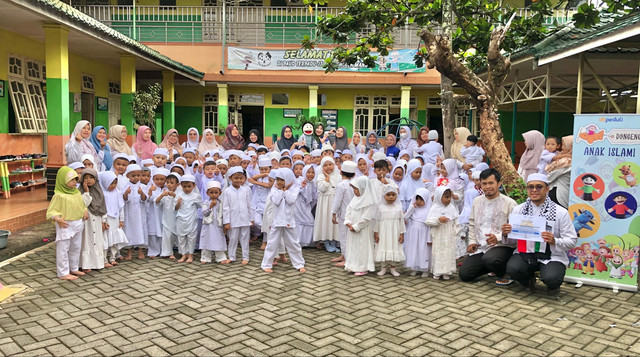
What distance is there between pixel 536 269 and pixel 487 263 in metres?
0.50

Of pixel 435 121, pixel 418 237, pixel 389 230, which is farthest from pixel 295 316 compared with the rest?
pixel 435 121

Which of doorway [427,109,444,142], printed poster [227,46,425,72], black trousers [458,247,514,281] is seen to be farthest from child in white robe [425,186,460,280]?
doorway [427,109,444,142]

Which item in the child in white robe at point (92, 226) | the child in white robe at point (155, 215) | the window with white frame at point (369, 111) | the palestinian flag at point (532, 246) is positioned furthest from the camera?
the window with white frame at point (369, 111)

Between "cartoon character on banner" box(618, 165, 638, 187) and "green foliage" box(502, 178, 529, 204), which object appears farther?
"green foliage" box(502, 178, 529, 204)

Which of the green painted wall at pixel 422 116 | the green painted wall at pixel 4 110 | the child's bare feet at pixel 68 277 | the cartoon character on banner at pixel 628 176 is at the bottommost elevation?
the child's bare feet at pixel 68 277

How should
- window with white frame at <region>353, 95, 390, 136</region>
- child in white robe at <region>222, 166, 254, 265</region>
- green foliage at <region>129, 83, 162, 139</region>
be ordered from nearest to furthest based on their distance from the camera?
1. child in white robe at <region>222, 166, 254, 265</region>
2. green foliage at <region>129, 83, 162, 139</region>
3. window with white frame at <region>353, 95, 390, 136</region>

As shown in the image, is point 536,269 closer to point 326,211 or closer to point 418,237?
point 418,237

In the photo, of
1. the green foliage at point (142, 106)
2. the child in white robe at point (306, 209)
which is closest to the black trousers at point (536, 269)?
the child in white robe at point (306, 209)

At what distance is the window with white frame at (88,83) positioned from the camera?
481 inches

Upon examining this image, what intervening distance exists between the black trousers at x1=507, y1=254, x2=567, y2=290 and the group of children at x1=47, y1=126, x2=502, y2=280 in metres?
0.73

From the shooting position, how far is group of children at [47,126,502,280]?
558 centimetres

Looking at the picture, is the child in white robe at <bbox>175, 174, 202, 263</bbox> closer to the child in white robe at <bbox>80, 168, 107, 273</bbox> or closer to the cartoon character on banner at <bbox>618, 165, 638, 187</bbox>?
the child in white robe at <bbox>80, 168, 107, 273</bbox>

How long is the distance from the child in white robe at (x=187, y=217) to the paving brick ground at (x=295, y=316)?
53 centimetres

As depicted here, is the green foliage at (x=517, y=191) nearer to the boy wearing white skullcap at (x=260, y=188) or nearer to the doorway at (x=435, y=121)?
the boy wearing white skullcap at (x=260, y=188)
